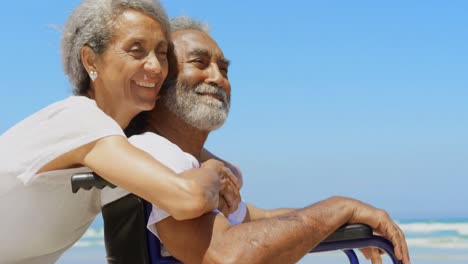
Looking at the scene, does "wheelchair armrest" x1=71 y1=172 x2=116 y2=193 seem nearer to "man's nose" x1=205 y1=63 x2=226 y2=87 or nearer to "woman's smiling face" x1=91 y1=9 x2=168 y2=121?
"woman's smiling face" x1=91 y1=9 x2=168 y2=121

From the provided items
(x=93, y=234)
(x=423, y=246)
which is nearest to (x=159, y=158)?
(x=423, y=246)

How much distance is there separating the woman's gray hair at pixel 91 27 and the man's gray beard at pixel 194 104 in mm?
203

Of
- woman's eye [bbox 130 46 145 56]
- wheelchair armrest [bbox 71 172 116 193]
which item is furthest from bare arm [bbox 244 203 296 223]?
wheelchair armrest [bbox 71 172 116 193]

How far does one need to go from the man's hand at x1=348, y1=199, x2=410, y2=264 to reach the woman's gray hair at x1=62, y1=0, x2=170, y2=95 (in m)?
0.95

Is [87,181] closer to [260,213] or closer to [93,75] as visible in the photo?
[93,75]

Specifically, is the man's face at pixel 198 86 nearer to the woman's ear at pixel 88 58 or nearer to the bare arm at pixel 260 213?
the woman's ear at pixel 88 58

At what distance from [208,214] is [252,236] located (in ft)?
0.48

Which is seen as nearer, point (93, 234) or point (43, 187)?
point (43, 187)

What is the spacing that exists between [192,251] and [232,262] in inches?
5.3

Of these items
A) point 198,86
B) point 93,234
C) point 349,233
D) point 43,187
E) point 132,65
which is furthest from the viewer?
point 93,234

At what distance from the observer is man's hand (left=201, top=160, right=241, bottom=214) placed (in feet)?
6.97

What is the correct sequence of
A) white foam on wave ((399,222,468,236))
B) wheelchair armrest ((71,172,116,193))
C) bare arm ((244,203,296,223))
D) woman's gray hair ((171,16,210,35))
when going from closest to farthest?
wheelchair armrest ((71,172,116,193)) < woman's gray hair ((171,16,210,35)) < bare arm ((244,203,296,223)) < white foam on wave ((399,222,468,236))

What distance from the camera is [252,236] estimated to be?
193cm

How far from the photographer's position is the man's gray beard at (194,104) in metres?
2.60
